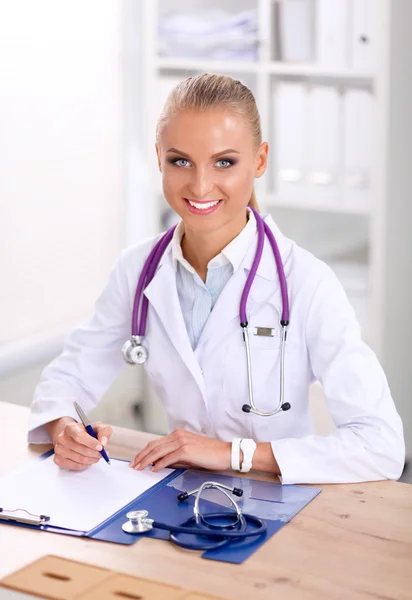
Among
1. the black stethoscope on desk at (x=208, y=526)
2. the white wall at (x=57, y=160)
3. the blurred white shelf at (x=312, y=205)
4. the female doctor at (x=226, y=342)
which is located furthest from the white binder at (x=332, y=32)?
the black stethoscope on desk at (x=208, y=526)

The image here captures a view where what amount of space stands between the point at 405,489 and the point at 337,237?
2143 millimetres

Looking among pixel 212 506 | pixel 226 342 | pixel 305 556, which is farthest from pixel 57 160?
pixel 305 556

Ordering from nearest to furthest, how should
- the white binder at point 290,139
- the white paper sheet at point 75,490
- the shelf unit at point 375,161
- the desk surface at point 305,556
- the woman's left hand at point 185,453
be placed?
the desk surface at point 305,556 < the white paper sheet at point 75,490 < the woman's left hand at point 185,453 < the shelf unit at point 375,161 < the white binder at point 290,139

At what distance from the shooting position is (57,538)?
1.38 metres

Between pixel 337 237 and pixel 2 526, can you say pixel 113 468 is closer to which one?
pixel 2 526

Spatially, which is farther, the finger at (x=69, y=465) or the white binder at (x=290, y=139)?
the white binder at (x=290, y=139)

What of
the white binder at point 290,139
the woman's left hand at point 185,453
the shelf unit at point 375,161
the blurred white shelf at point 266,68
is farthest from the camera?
the white binder at point 290,139

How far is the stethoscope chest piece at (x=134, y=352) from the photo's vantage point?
1796 millimetres

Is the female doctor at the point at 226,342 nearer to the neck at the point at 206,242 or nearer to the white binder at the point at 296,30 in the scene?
the neck at the point at 206,242

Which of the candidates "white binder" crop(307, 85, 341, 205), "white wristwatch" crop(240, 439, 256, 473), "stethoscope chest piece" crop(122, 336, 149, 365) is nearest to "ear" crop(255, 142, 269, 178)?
"stethoscope chest piece" crop(122, 336, 149, 365)

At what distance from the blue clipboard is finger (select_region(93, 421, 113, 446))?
0.46 feet

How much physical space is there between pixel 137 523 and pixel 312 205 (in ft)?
6.44

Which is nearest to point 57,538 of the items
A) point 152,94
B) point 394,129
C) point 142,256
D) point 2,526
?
point 2,526

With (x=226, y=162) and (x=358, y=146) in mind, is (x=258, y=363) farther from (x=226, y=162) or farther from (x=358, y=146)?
(x=358, y=146)
